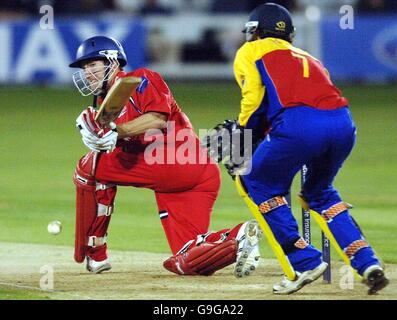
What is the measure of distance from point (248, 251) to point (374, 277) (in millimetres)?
908

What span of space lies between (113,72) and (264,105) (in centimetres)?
144

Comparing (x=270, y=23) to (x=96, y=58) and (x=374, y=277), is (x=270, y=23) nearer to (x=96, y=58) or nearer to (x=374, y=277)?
(x=96, y=58)

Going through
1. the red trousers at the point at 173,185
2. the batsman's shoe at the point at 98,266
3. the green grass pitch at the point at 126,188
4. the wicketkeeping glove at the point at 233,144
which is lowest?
the green grass pitch at the point at 126,188

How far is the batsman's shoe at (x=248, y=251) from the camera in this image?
278 inches

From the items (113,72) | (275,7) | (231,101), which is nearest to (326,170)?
(275,7)

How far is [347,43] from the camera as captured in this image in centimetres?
2411

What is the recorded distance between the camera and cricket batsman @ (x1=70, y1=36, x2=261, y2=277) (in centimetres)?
748

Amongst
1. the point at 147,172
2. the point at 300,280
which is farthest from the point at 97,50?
the point at 300,280

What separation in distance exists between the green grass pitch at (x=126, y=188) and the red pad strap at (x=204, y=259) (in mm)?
Answer: 1334

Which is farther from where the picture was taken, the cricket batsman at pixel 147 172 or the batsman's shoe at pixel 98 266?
the batsman's shoe at pixel 98 266

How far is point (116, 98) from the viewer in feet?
23.2

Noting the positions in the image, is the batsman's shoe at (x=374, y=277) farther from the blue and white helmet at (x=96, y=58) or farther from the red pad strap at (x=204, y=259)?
the blue and white helmet at (x=96, y=58)

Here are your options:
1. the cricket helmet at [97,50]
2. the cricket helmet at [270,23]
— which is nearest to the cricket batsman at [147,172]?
the cricket helmet at [97,50]
